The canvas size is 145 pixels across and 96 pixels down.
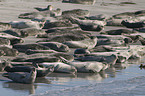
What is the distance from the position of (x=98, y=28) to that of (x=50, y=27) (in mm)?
1826

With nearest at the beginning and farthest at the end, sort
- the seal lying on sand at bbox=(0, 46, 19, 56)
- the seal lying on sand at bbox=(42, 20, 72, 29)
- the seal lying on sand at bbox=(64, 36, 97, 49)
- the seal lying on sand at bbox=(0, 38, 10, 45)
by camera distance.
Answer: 1. the seal lying on sand at bbox=(0, 46, 19, 56)
2. the seal lying on sand at bbox=(0, 38, 10, 45)
3. the seal lying on sand at bbox=(64, 36, 97, 49)
4. the seal lying on sand at bbox=(42, 20, 72, 29)

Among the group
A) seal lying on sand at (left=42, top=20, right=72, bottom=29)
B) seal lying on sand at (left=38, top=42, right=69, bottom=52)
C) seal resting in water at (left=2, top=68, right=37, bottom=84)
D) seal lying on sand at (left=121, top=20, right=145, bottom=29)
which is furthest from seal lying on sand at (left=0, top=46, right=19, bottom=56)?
seal lying on sand at (left=121, top=20, right=145, bottom=29)

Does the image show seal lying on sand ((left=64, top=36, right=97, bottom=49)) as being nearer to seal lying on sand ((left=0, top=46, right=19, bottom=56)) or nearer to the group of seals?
the group of seals

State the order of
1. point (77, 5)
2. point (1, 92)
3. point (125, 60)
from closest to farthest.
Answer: point (1, 92)
point (125, 60)
point (77, 5)

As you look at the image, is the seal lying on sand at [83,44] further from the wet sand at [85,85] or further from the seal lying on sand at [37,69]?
the seal lying on sand at [37,69]

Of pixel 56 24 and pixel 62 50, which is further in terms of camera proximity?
pixel 56 24

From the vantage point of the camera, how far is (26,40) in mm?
12391

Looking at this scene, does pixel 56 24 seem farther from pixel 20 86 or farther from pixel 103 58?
pixel 20 86

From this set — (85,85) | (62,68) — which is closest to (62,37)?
(62,68)

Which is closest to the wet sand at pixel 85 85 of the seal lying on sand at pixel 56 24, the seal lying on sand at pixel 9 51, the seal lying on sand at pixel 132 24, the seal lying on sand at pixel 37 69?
the seal lying on sand at pixel 37 69

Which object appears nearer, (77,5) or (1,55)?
(1,55)

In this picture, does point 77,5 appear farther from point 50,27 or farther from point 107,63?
point 107,63

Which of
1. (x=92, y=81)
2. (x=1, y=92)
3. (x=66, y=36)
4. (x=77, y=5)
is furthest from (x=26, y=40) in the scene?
(x=77, y=5)

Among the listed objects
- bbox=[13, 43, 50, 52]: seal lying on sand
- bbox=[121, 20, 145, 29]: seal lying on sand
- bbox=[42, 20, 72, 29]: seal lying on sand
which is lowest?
bbox=[121, 20, 145, 29]: seal lying on sand
